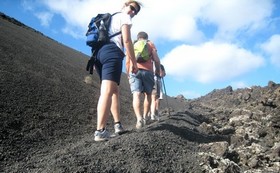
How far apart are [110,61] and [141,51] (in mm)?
2504

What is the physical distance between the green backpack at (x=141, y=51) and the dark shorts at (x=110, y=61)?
226 cm

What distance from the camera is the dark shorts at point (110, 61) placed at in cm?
540

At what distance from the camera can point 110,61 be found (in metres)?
5.43

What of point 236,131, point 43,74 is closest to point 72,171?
point 236,131

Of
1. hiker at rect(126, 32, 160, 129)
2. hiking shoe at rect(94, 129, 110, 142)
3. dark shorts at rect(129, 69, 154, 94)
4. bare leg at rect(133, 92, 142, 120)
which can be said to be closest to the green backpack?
hiker at rect(126, 32, 160, 129)

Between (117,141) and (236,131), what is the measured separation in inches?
170

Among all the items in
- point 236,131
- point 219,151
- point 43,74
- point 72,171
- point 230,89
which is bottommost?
point 72,171

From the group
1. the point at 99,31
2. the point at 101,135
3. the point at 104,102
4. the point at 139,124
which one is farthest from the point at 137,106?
the point at 99,31

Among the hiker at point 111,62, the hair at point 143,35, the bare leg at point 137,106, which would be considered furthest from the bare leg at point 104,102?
the hair at point 143,35

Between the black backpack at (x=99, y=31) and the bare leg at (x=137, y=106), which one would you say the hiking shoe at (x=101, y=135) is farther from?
the bare leg at (x=137, y=106)

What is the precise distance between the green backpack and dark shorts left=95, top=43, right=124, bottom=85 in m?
2.26

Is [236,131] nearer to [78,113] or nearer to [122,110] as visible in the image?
[78,113]

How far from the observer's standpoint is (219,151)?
531cm

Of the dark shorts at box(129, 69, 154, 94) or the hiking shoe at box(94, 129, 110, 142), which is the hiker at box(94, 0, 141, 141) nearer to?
the hiking shoe at box(94, 129, 110, 142)
